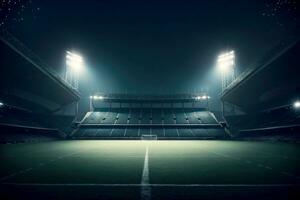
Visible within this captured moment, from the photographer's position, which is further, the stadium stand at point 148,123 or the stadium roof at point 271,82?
the stadium stand at point 148,123

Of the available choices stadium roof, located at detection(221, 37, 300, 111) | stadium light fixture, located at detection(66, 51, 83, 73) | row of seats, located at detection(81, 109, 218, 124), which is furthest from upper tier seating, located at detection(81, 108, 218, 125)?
stadium light fixture, located at detection(66, 51, 83, 73)

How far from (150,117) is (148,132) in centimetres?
605

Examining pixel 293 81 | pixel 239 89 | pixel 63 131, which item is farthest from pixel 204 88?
pixel 63 131

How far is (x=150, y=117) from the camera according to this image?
41594mm

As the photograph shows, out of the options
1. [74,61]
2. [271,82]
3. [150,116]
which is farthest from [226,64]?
[74,61]

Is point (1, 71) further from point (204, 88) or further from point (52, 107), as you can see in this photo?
point (204, 88)

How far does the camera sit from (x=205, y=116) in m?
41.1

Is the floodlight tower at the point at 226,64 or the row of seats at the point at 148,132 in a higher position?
the floodlight tower at the point at 226,64

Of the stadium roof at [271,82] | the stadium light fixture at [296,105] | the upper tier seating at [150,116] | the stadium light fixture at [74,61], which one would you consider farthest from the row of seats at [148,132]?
the stadium light fixture at [74,61]

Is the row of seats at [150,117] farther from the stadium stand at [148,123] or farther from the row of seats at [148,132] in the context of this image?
the row of seats at [148,132]

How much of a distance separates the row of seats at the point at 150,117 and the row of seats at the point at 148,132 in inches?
93.5

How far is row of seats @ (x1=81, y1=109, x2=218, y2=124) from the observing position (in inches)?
1538

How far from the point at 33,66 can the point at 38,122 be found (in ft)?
42.6

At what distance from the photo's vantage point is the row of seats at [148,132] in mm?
33781
